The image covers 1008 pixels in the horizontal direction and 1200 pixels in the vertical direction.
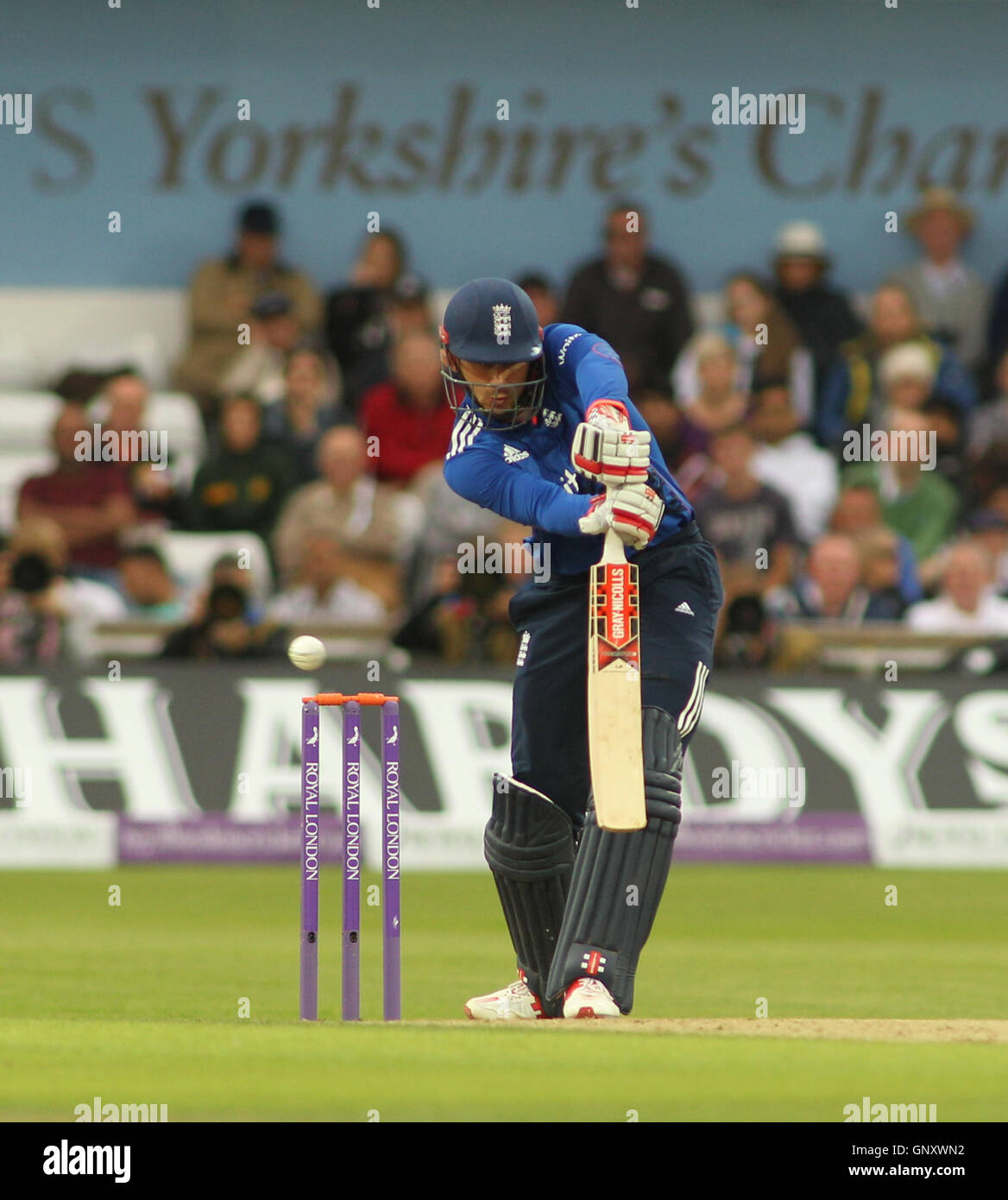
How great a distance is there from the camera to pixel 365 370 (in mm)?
19000

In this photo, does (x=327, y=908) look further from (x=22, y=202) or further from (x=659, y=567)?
(x=22, y=202)

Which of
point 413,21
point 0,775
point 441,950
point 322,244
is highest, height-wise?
point 413,21

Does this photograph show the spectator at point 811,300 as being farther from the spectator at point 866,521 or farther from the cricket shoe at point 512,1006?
the cricket shoe at point 512,1006

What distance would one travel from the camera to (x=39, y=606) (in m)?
15.8

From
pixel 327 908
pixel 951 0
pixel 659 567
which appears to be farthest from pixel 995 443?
pixel 659 567

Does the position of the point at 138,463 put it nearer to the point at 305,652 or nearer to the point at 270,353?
the point at 270,353

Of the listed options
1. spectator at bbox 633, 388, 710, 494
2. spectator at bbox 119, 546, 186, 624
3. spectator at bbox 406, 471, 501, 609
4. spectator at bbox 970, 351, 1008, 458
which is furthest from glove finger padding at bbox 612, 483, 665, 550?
spectator at bbox 970, 351, 1008, 458

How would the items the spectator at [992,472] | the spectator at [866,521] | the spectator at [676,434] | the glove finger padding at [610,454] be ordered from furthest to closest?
the spectator at [992,472], the spectator at [676,434], the spectator at [866,521], the glove finger padding at [610,454]

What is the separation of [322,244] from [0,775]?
8222 mm

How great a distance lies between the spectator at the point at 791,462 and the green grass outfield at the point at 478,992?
4285mm

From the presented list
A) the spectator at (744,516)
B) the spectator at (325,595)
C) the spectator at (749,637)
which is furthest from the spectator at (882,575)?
the spectator at (325,595)

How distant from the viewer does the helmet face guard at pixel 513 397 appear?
25.2 feet

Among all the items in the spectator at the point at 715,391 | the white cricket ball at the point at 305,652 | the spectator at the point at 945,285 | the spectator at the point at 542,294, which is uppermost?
the spectator at the point at 945,285

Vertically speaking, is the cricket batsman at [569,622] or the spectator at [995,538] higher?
the spectator at [995,538]
